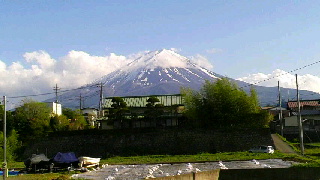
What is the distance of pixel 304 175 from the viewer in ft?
64.8

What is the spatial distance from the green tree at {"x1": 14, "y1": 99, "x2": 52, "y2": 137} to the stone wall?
21.1 ft

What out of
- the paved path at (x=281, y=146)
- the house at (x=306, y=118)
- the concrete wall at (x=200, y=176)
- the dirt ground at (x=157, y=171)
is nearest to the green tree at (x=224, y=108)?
the paved path at (x=281, y=146)

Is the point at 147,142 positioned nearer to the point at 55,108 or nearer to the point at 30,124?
the point at 30,124

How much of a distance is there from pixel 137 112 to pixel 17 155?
18076 millimetres

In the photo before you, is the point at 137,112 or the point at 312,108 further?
the point at 312,108

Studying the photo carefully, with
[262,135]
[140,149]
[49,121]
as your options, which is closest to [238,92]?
[262,135]

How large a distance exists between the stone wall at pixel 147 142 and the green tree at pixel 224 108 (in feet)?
6.52

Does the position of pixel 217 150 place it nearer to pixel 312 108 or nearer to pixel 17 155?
pixel 17 155

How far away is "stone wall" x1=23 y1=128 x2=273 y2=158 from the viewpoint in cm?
4191

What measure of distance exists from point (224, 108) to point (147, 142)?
338 inches

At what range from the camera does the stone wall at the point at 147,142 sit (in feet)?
137

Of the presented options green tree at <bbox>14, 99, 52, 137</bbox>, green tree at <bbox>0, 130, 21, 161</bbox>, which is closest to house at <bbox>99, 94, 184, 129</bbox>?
green tree at <bbox>14, 99, 52, 137</bbox>

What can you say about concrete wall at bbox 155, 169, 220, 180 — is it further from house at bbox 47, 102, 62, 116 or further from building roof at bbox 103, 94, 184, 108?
house at bbox 47, 102, 62, 116

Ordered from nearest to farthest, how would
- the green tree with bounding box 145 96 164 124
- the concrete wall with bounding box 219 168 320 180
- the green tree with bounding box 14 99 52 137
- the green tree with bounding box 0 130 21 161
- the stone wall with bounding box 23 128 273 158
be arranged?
the concrete wall with bounding box 219 168 320 180, the stone wall with bounding box 23 128 273 158, the green tree with bounding box 0 130 21 161, the green tree with bounding box 14 99 52 137, the green tree with bounding box 145 96 164 124
